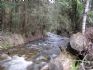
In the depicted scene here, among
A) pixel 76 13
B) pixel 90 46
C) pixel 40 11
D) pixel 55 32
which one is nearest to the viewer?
pixel 90 46

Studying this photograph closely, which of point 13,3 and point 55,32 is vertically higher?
point 13,3

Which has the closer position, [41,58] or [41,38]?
[41,58]

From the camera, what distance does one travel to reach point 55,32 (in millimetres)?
18625

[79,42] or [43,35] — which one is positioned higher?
[79,42]

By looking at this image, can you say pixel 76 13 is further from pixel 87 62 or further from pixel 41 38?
pixel 87 62

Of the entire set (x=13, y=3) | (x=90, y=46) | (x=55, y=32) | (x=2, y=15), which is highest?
(x=13, y=3)

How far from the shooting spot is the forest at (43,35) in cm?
Result: 744

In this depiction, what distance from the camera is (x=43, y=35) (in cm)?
1545

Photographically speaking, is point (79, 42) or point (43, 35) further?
point (43, 35)

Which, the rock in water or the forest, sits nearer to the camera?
the forest

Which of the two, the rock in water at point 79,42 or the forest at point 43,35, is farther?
the rock in water at point 79,42

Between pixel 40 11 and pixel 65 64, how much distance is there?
7.31m

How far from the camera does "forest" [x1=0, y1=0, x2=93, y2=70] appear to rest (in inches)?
293

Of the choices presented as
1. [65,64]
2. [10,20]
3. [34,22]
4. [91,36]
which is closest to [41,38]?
[34,22]
